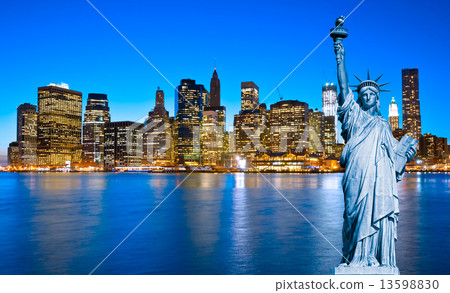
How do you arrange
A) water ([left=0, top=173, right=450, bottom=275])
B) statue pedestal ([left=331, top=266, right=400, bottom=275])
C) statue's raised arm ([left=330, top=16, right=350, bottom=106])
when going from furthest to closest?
1. water ([left=0, top=173, right=450, bottom=275])
2. statue's raised arm ([left=330, top=16, right=350, bottom=106])
3. statue pedestal ([left=331, top=266, right=400, bottom=275])

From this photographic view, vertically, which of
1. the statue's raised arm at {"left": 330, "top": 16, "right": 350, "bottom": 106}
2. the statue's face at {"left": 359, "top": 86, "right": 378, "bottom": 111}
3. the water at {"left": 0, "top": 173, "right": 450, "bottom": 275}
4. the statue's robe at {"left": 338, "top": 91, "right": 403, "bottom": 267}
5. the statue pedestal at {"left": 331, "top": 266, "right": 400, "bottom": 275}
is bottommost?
the water at {"left": 0, "top": 173, "right": 450, "bottom": 275}

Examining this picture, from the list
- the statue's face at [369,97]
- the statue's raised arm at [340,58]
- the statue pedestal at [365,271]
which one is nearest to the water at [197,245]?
the statue pedestal at [365,271]

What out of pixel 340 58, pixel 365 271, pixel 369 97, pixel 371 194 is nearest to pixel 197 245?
pixel 365 271

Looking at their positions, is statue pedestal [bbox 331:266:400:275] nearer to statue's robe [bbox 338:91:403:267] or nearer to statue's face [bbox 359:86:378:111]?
statue's robe [bbox 338:91:403:267]

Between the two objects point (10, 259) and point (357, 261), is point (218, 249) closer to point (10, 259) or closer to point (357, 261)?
point (10, 259)

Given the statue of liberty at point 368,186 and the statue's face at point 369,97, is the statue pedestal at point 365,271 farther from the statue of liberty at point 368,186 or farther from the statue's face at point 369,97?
the statue's face at point 369,97

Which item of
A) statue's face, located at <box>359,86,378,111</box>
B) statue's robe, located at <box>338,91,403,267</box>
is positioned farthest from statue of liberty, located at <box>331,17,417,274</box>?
statue's face, located at <box>359,86,378,111</box>
